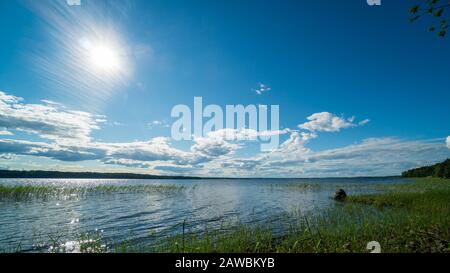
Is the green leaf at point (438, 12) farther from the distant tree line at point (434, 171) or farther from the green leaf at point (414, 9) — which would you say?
the distant tree line at point (434, 171)

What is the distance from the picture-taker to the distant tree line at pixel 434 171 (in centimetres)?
7101

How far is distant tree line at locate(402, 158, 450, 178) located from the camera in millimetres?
71006

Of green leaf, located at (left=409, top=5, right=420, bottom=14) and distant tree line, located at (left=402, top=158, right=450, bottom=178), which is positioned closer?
green leaf, located at (left=409, top=5, right=420, bottom=14)

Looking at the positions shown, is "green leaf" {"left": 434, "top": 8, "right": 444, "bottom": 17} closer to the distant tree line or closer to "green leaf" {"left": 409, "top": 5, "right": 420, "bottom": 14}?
"green leaf" {"left": 409, "top": 5, "right": 420, "bottom": 14}

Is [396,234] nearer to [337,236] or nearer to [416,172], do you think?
[337,236]

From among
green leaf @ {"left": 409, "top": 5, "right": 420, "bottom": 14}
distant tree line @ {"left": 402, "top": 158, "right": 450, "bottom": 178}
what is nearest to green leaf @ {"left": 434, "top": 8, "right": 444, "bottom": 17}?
green leaf @ {"left": 409, "top": 5, "right": 420, "bottom": 14}

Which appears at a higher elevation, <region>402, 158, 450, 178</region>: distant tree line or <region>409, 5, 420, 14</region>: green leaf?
<region>409, 5, 420, 14</region>: green leaf

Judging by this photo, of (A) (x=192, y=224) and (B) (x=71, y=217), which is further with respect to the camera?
(B) (x=71, y=217)

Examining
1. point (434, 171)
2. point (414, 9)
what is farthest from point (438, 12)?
point (434, 171)

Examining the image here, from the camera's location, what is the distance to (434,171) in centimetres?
8738

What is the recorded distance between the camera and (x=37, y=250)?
1067 centimetres
